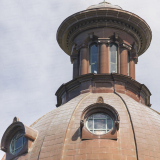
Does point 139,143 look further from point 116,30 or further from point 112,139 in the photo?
point 116,30

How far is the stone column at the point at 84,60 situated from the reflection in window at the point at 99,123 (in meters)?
7.27

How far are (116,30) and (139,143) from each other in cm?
1281

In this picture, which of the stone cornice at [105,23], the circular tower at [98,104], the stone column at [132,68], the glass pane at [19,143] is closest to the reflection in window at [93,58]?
the circular tower at [98,104]

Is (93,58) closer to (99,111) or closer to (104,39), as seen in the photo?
(104,39)

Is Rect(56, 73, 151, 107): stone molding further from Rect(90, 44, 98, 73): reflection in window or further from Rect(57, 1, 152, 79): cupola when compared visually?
Rect(90, 44, 98, 73): reflection in window

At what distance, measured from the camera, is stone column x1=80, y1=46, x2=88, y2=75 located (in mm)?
41787

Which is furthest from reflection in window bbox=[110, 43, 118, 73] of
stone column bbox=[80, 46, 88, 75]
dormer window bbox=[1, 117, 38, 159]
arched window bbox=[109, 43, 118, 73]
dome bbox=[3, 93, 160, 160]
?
dormer window bbox=[1, 117, 38, 159]

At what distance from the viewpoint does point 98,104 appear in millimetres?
34812

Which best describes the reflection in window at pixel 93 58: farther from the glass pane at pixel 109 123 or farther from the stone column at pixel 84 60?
the glass pane at pixel 109 123

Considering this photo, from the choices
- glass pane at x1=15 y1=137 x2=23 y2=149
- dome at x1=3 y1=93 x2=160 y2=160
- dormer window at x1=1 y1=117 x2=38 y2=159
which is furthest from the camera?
glass pane at x1=15 y1=137 x2=23 y2=149

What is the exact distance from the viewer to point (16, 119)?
36750 millimetres

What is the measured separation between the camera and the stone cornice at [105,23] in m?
43.0

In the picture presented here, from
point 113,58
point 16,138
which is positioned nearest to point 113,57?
point 113,58

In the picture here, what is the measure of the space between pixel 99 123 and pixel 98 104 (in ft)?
3.80
